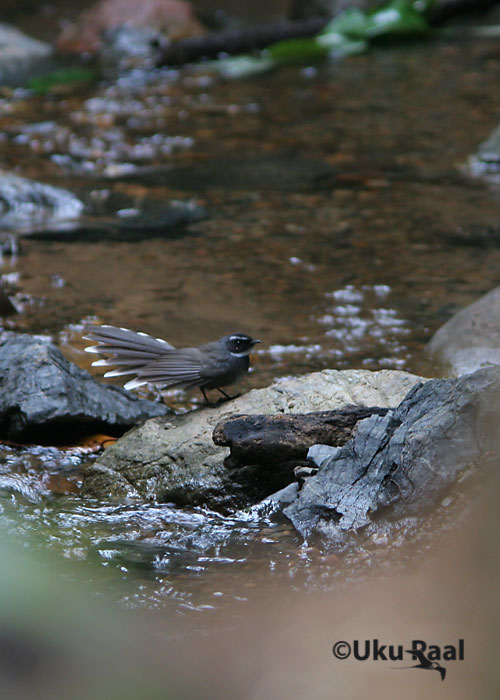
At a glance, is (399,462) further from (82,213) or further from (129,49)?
(129,49)

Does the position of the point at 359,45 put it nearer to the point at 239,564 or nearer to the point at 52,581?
the point at 239,564

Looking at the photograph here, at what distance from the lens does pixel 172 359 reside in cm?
367

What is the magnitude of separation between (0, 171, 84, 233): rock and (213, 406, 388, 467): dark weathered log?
4212mm

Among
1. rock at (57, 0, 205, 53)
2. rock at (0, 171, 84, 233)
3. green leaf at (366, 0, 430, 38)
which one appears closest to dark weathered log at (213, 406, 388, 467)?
rock at (0, 171, 84, 233)

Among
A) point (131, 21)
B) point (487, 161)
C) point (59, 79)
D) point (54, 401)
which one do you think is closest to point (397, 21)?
point (131, 21)

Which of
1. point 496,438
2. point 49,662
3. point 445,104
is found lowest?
point 445,104

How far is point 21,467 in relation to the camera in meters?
3.43

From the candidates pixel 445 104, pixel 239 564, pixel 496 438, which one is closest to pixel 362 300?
pixel 239 564

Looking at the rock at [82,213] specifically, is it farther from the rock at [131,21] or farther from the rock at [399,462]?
the rock at [131,21]

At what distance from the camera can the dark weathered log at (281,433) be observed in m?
3.12

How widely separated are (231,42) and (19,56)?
3350mm

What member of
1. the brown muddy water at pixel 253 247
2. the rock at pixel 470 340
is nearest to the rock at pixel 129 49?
the brown muddy water at pixel 253 247

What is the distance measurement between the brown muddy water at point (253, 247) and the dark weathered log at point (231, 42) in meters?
0.46

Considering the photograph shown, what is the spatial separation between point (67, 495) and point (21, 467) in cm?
31
